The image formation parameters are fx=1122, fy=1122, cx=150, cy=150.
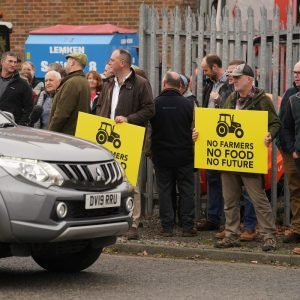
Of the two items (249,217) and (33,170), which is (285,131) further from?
(33,170)

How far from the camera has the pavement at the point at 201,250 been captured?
1120cm

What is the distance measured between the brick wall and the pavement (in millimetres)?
8044

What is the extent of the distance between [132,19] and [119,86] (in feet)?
25.1

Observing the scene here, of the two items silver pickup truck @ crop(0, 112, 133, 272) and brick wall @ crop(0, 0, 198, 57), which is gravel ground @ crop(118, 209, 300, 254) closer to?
silver pickup truck @ crop(0, 112, 133, 272)

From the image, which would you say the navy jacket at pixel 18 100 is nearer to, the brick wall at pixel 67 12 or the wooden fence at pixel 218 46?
the wooden fence at pixel 218 46

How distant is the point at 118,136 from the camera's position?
12.1 m

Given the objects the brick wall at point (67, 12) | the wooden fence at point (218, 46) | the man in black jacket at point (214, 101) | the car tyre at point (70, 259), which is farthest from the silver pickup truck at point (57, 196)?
the brick wall at point (67, 12)

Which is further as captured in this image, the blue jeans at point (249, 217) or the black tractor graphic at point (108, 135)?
the blue jeans at point (249, 217)

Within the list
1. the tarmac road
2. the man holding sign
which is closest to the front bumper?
the tarmac road

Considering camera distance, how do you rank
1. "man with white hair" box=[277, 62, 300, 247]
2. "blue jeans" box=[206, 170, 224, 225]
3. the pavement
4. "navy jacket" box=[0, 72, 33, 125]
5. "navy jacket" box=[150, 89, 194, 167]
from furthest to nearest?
"navy jacket" box=[0, 72, 33, 125] → "blue jeans" box=[206, 170, 224, 225] → "navy jacket" box=[150, 89, 194, 167] → "man with white hair" box=[277, 62, 300, 247] → the pavement

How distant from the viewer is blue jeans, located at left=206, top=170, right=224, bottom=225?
42.2ft

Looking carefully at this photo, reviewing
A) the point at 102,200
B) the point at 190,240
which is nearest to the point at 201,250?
the point at 190,240

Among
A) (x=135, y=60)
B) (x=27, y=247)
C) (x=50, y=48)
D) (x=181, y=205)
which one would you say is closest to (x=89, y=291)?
(x=27, y=247)

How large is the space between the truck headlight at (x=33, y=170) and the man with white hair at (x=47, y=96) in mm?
5104
